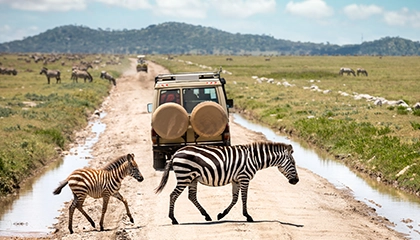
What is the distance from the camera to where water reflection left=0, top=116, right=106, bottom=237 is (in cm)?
1399

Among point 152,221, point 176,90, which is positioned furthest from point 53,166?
point 152,221

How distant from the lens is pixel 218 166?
1262 centimetres

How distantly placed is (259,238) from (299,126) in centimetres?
1779

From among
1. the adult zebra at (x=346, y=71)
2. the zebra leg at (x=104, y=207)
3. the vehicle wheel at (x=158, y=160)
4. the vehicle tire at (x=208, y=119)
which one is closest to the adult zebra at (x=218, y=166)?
the zebra leg at (x=104, y=207)

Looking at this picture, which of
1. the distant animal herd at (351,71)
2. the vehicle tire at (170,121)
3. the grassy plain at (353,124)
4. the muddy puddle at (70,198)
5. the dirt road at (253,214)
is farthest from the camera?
the distant animal herd at (351,71)

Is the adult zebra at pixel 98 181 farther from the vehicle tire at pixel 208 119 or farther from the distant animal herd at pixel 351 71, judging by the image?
the distant animal herd at pixel 351 71

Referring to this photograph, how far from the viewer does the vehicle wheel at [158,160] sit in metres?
18.5

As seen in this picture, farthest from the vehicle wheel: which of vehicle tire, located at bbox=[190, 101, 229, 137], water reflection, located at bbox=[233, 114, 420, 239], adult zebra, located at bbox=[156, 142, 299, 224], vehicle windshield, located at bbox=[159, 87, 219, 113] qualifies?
adult zebra, located at bbox=[156, 142, 299, 224]

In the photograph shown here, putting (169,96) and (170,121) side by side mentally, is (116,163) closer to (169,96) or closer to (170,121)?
Answer: (170,121)

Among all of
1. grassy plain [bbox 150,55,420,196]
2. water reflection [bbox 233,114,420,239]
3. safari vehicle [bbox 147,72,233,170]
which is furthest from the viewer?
grassy plain [bbox 150,55,420,196]

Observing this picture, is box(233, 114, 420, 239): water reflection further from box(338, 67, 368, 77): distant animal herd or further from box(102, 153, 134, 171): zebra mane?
box(338, 67, 368, 77): distant animal herd

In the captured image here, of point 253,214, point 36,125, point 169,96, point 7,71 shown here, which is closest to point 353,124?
point 169,96

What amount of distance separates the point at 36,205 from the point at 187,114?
4.62m

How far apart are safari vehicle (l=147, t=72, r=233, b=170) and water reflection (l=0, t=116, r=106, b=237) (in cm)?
307
